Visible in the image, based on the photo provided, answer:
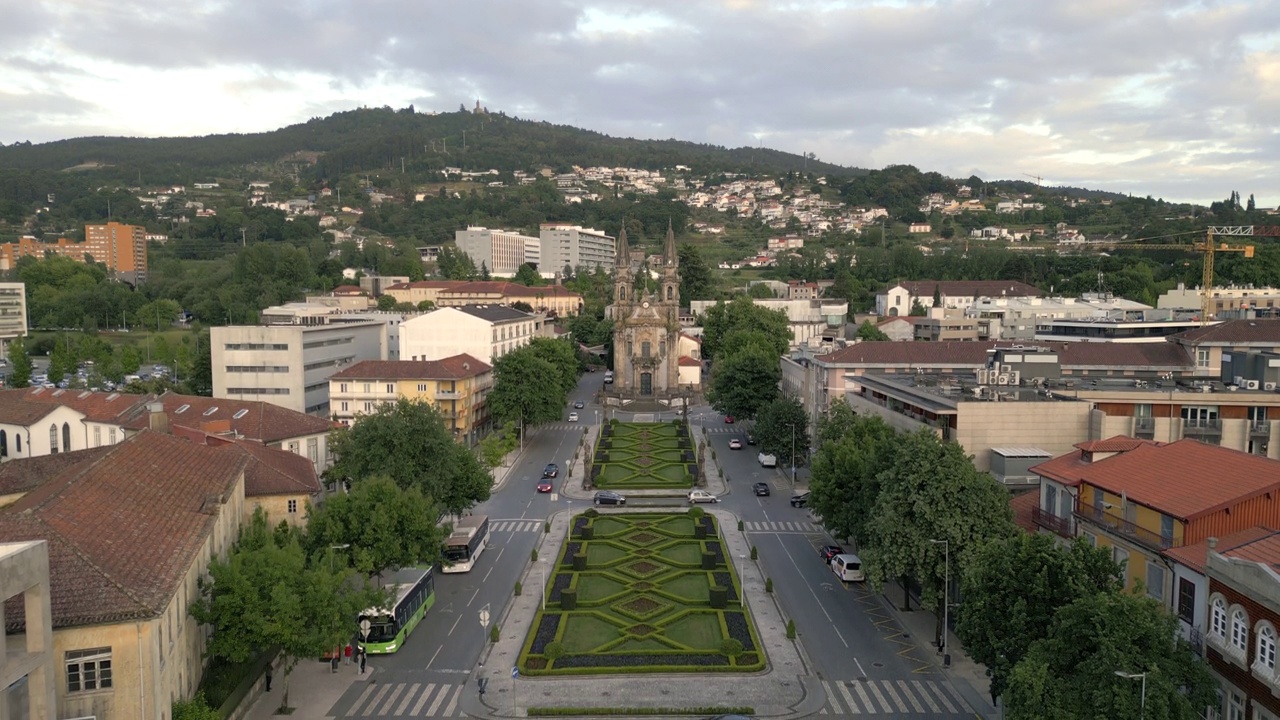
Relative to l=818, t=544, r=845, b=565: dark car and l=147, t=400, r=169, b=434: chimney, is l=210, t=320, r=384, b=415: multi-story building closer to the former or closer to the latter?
l=147, t=400, r=169, b=434: chimney

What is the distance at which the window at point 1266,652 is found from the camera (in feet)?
69.5

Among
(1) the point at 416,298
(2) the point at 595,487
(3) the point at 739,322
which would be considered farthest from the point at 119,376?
(3) the point at 739,322

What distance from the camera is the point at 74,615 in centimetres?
2108

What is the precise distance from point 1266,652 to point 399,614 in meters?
27.9

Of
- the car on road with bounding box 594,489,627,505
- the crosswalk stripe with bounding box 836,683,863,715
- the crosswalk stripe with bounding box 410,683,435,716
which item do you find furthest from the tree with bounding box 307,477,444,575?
the car on road with bounding box 594,489,627,505

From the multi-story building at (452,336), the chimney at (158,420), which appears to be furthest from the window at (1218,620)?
the multi-story building at (452,336)

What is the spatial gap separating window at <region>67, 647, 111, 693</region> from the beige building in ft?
0.08

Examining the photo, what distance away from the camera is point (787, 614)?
3878 centimetres

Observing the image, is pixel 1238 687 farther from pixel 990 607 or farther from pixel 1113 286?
pixel 1113 286

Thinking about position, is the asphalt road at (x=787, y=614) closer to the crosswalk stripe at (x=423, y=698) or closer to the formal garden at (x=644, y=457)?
the crosswalk stripe at (x=423, y=698)

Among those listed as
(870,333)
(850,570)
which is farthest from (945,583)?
(870,333)

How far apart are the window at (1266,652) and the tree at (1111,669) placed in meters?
1.23

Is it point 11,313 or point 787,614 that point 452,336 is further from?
point 11,313

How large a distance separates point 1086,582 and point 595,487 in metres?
42.4
